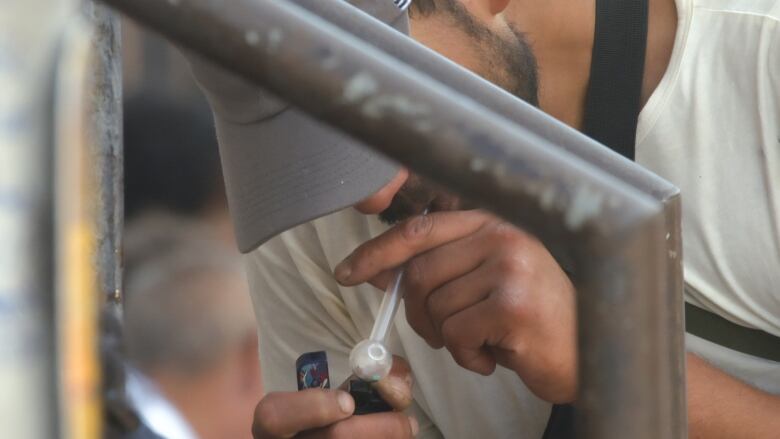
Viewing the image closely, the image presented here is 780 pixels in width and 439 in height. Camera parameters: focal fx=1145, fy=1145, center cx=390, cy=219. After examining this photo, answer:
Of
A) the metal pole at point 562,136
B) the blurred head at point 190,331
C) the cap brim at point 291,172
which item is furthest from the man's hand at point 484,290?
the metal pole at point 562,136

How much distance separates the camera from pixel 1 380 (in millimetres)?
413

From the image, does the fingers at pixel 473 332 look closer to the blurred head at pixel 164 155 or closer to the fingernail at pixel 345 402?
the fingernail at pixel 345 402

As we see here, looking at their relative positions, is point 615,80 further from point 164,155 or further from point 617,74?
point 164,155

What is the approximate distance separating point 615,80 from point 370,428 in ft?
1.98

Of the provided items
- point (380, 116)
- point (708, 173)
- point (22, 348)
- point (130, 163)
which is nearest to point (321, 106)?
point (380, 116)

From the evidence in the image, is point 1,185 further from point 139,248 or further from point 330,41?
point 139,248

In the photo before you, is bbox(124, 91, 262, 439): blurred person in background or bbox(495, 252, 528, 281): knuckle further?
bbox(124, 91, 262, 439): blurred person in background

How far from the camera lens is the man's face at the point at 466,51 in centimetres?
149

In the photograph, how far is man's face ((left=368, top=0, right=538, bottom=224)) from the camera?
1487mm

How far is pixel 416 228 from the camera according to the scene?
4.54ft

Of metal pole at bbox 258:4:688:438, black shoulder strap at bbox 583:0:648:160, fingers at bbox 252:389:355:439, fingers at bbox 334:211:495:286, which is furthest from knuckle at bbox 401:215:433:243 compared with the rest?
metal pole at bbox 258:4:688:438

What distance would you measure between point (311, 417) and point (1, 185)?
3.23ft

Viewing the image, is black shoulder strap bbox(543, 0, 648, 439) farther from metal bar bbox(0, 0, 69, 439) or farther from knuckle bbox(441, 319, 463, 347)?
metal bar bbox(0, 0, 69, 439)

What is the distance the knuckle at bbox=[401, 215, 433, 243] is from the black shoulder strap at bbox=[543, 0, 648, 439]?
31cm
